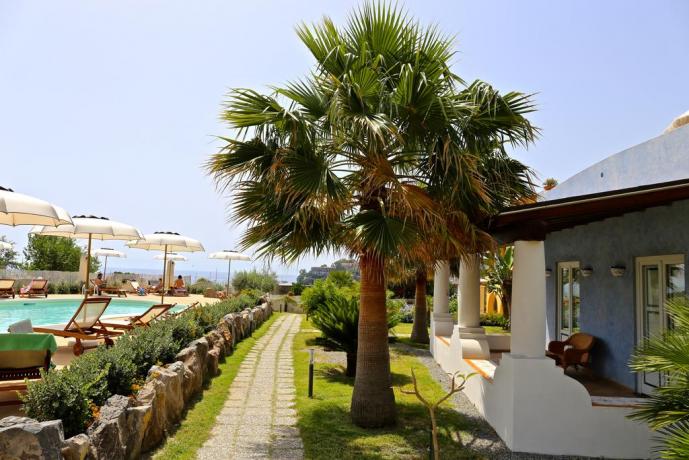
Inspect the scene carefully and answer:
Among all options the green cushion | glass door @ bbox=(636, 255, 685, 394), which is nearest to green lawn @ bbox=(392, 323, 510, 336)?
glass door @ bbox=(636, 255, 685, 394)

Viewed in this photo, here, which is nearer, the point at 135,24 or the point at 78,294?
the point at 135,24

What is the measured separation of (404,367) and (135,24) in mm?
10303

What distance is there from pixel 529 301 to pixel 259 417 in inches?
180

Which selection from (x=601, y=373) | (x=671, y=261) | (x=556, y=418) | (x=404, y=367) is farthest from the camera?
(x=404, y=367)

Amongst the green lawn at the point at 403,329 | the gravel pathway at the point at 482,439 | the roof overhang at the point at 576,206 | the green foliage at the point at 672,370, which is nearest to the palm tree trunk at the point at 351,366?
the gravel pathway at the point at 482,439

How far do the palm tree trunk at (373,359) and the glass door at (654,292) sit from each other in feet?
13.8

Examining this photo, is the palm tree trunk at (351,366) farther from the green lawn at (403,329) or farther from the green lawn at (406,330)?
the green lawn at (403,329)

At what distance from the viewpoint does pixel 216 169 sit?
23.7 feet

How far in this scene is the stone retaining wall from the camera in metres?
3.78

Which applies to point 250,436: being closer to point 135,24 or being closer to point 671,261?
point 671,261

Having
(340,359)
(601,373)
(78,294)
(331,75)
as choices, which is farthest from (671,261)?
(78,294)

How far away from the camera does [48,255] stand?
47031 mm

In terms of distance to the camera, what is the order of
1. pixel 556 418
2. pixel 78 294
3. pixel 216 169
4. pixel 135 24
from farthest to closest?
pixel 78 294 < pixel 135 24 < pixel 216 169 < pixel 556 418

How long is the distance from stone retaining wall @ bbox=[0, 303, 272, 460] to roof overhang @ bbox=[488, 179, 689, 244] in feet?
17.4
